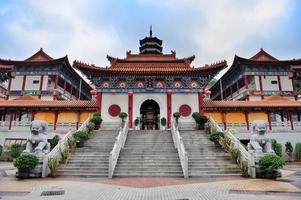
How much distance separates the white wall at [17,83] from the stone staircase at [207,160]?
2864 centimetres

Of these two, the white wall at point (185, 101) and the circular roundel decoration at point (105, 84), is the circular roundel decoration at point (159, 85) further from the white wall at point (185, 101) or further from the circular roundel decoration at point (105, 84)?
the circular roundel decoration at point (105, 84)

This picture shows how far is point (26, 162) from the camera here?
10250 mm

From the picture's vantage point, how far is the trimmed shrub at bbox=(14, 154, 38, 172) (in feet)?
33.6

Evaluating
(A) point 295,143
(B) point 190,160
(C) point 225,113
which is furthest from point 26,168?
(A) point 295,143

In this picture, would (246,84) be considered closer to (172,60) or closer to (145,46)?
(172,60)

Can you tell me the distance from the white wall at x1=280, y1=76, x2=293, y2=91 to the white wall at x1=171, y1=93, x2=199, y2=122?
1778cm

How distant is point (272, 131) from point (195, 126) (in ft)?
23.5

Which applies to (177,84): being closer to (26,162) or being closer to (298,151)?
(298,151)

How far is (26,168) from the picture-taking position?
10.3m

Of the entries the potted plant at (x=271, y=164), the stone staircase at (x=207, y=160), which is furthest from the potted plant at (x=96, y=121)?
the potted plant at (x=271, y=164)

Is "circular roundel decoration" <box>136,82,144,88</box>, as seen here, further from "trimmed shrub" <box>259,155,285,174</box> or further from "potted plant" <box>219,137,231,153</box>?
"trimmed shrub" <box>259,155,285,174</box>

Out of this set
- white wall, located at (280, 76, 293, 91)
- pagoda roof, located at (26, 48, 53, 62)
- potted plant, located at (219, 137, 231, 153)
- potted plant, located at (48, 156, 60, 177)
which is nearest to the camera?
potted plant, located at (48, 156, 60, 177)

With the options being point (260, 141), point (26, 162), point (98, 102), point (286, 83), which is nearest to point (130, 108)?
point (98, 102)

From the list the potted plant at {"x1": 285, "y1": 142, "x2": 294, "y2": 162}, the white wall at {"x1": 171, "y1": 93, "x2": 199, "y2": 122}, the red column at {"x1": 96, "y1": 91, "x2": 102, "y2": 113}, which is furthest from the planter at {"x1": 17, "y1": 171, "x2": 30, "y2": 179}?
the potted plant at {"x1": 285, "y1": 142, "x2": 294, "y2": 162}
